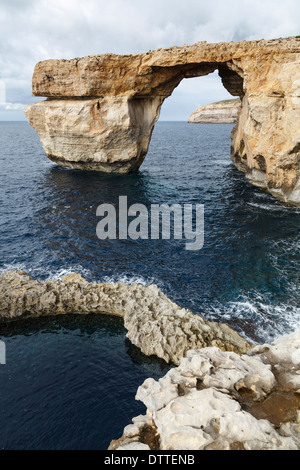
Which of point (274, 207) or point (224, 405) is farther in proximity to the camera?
point (274, 207)

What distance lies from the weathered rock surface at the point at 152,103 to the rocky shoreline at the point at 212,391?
23497mm

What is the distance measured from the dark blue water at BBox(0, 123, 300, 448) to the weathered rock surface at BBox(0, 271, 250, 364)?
3.41 ft

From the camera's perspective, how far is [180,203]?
129 ft

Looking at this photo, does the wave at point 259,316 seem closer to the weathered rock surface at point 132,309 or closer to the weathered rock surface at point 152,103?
the weathered rock surface at point 132,309

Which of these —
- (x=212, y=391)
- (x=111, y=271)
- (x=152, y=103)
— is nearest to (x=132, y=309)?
(x=111, y=271)

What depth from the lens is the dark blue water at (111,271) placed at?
A: 1371cm

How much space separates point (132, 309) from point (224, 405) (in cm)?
995

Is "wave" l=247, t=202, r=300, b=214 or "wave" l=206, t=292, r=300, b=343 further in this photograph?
"wave" l=247, t=202, r=300, b=214

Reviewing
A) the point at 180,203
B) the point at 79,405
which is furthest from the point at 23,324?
the point at 180,203

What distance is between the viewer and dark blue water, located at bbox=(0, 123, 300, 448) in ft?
45.0

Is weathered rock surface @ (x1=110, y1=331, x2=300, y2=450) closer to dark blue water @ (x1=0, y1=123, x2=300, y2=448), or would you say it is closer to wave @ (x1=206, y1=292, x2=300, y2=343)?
dark blue water @ (x1=0, y1=123, x2=300, y2=448)

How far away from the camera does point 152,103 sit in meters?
48.3

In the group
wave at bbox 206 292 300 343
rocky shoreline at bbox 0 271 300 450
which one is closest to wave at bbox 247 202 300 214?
wave at bbox 206 292 300 343

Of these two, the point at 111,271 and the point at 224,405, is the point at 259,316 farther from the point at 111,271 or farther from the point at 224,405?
the point at 111,271
